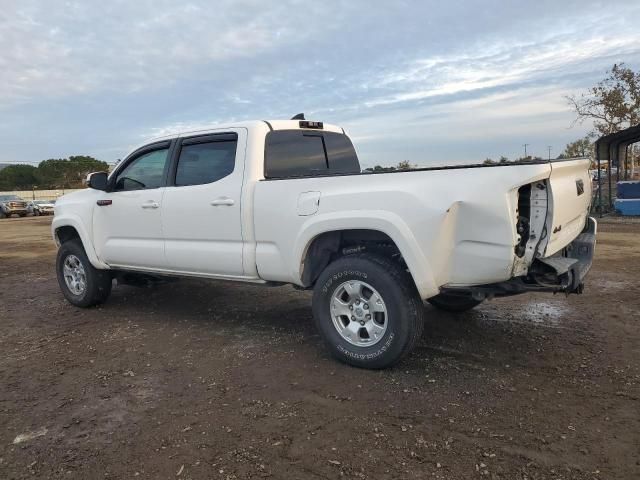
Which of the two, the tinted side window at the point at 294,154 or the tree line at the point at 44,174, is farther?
the tree line at the point at 44,174

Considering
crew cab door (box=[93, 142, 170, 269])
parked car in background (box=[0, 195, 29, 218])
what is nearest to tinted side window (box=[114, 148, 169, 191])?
crew cab door (box=[93, 142, 170, 269])

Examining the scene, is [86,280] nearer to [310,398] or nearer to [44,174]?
[310,398]

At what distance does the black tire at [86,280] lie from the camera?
609 centimetres

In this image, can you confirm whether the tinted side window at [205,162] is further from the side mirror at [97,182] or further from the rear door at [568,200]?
the rear door at [568,200]

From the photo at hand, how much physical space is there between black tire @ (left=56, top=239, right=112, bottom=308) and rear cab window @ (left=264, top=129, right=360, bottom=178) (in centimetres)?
277

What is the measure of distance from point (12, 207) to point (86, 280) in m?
30.5

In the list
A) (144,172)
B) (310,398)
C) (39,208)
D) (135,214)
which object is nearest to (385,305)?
(310,398)

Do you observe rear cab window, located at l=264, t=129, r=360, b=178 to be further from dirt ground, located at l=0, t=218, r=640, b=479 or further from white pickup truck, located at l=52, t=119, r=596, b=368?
dirt ground, located at l=0, t=218, r=640, b=479

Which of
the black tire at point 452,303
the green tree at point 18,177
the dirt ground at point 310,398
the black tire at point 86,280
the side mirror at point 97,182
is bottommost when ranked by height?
the dirt ground at point 310,398

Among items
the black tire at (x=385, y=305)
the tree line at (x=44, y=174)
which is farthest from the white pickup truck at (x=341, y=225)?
the tree line at (x=44, y=174)

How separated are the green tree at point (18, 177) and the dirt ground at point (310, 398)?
2603 inches

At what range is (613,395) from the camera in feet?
11.2

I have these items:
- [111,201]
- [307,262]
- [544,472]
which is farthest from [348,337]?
[111,201]

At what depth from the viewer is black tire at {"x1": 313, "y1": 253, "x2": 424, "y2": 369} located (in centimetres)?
368
